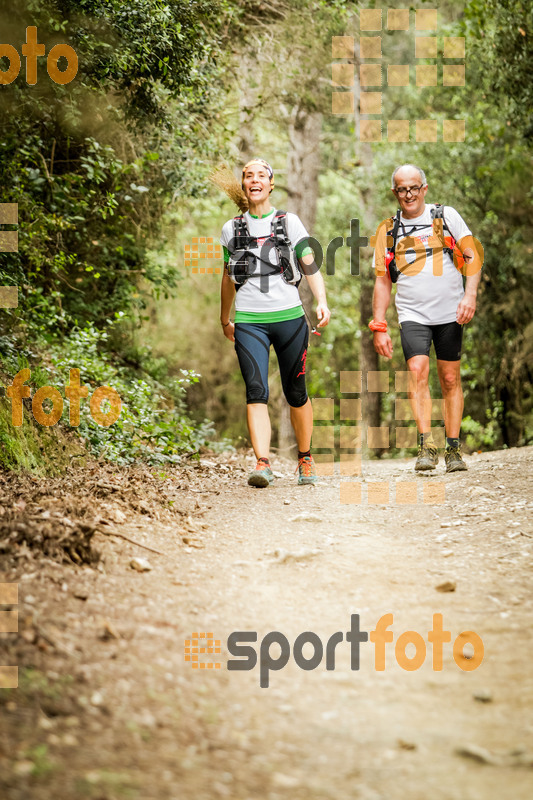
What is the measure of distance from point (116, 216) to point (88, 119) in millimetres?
1521

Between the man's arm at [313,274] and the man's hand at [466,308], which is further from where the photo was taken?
the man's hand at [466,308]

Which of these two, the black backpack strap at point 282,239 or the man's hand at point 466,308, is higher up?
the black backpack strap at point 282,239

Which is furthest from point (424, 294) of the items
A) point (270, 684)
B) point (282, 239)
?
point (270, 684)

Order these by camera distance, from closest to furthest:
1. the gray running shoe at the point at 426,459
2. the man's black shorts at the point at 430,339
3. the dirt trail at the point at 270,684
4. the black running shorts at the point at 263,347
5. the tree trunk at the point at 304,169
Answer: the dirt trail at the point at 270,684, the black running shorts at the point at 263,347, the man's black shorts at the point at 430,339, the gray running shoe at the point at 426,459, the tree trunk at the point at 304,169

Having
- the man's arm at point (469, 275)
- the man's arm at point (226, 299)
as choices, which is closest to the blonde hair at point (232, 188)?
the man's arm at point (226, 299)

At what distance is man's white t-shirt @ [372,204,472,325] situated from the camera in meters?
6.54

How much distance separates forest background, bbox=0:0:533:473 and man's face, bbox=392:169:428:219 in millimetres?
2322

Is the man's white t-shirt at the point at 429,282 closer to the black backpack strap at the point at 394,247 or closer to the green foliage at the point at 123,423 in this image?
the black backpack strap at the point at 394,247

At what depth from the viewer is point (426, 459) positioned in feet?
22.3

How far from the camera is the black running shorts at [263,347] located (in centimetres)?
612

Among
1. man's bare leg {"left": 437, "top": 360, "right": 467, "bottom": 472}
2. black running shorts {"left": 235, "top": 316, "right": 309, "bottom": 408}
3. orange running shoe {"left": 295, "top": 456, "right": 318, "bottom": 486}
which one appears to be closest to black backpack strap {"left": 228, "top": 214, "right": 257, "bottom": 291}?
black running shorts {"left": 235, "top": 316, "right": 309, "bottom": 408}

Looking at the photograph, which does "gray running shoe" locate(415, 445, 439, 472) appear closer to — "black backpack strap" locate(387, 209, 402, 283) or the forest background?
"black backpack strap" locate(387, 209, 402, 283)

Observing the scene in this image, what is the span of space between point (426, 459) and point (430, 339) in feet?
3.45

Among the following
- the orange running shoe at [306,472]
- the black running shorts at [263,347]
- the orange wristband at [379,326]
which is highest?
the orange wristband at [379,326]
